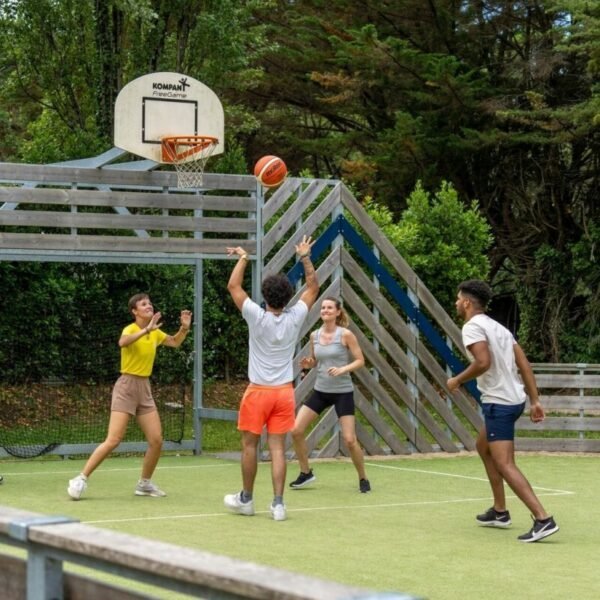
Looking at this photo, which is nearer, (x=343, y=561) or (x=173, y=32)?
(x=343, y=561)

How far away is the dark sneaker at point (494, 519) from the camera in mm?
11000

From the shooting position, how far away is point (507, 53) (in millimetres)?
30266

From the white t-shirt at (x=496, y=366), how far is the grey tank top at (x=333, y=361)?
312 centimetres

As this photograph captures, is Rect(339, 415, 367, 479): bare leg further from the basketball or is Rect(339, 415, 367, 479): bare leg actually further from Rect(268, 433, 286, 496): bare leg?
the basketball

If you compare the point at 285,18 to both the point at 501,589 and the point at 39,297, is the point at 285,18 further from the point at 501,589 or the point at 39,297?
the point at 501,589

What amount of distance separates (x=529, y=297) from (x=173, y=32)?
10195mm

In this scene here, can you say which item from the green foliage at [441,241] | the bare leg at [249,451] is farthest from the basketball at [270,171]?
the green foliage at [441,241]

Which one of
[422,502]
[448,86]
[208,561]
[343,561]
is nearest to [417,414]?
[422,502]

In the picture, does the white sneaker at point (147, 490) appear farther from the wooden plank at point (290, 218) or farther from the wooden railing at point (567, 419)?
the wooden railing at point (567, 419)

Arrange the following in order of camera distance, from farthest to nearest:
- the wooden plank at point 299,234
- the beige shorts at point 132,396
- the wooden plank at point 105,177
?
the wooden plank at point 299,234, the wooden plank at point 105,177, the beige shorts at point 132,396

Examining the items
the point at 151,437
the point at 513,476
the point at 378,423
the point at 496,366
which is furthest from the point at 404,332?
the point at 513,476

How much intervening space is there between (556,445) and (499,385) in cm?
856

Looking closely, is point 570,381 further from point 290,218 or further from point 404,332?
point 290,218

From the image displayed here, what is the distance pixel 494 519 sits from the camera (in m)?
11.0
